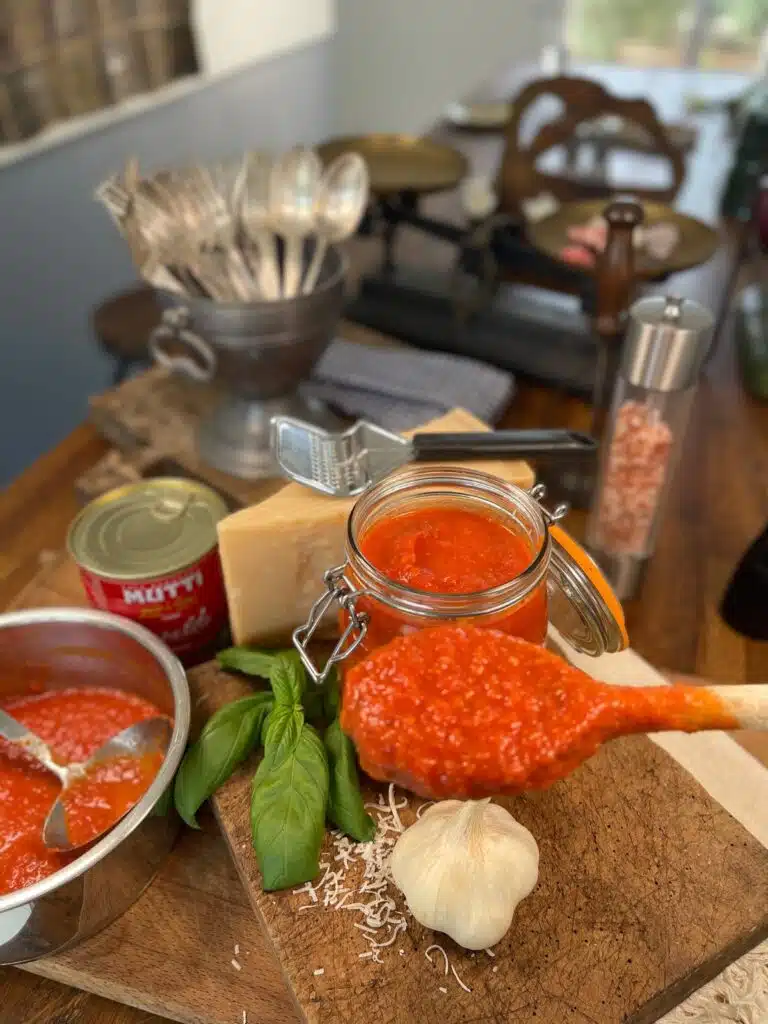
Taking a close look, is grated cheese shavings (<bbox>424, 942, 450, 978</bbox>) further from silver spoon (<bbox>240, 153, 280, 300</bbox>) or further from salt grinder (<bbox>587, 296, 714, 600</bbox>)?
silver spoon (<bbox>240, 153, 280, 300</bbox>)

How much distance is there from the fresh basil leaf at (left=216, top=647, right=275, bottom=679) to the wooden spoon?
0.22 m

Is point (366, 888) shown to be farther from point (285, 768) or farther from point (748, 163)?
point (748, 163)

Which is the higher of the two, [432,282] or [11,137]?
[11,137]

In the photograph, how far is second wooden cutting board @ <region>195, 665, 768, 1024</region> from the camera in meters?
0.47

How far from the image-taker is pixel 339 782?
1.80 feet

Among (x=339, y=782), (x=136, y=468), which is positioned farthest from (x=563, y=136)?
(x=339, y=782)

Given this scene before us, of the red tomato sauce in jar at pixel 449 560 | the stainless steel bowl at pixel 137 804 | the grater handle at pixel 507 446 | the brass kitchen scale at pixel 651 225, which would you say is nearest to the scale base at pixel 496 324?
the brass kitchen scale at pixel 651 225

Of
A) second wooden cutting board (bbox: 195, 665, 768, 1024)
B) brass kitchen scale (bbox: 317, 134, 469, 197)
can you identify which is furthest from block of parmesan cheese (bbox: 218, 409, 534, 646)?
brass kitchen scale (bbox: 317, 134, 469, 197)

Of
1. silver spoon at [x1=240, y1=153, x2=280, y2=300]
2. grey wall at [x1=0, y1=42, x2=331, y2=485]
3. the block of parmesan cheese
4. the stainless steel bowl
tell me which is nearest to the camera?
the stainless steel bowl

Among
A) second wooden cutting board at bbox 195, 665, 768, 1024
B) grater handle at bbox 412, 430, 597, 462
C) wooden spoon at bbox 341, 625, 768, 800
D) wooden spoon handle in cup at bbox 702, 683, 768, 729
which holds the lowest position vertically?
second wooden cutting board at bbox 195, 665, 768, 1024

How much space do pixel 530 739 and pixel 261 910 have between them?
244 millimetres

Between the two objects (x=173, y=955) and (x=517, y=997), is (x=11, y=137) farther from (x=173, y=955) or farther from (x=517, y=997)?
(x=517, y=997)

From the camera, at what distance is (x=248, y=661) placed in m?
0.64

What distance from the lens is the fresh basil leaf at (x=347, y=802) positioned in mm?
543
